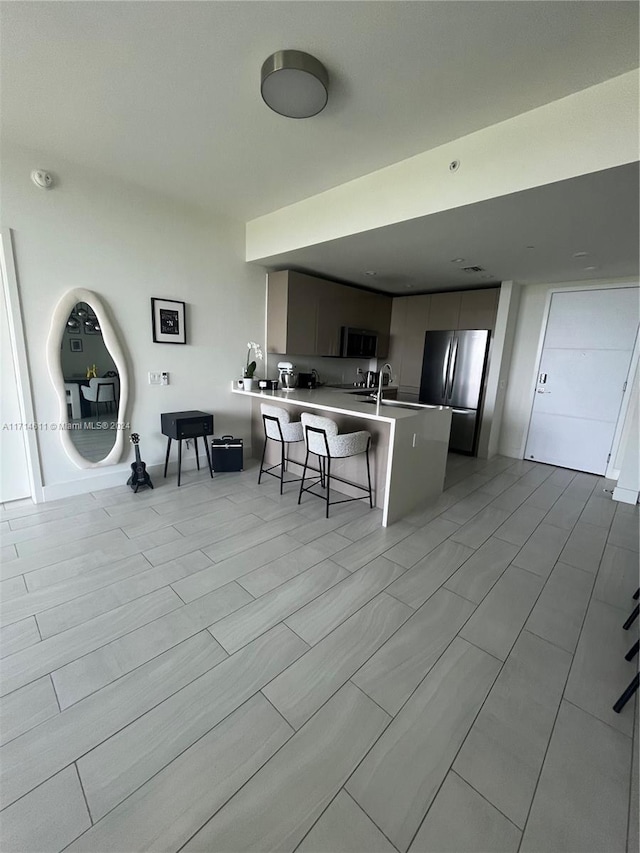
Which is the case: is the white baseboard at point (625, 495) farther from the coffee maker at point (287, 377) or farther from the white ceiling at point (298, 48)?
the coffee maker at point (287, 377)

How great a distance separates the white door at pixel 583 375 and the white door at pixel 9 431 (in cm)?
590

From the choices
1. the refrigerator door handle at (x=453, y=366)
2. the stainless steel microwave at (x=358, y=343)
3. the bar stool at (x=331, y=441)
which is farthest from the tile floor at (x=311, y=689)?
the stainless steel microwave at (x=358, y=343)

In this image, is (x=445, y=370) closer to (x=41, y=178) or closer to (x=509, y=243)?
(x=509, y=243)

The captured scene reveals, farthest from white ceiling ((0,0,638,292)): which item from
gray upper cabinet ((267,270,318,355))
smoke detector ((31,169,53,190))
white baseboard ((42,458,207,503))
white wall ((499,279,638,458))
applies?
white baseboard ((42,458,207,503))

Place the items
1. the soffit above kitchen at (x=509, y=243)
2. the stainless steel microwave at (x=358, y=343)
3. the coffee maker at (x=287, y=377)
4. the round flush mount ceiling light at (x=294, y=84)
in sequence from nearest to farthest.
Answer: the round flush mount ceiling light at (x=294, y=84)
the soffit above kitchen at (x=509, y=243)
the coffee maker at (x=287, y=377)
the stainless steel microwave at (x=358, y=343)

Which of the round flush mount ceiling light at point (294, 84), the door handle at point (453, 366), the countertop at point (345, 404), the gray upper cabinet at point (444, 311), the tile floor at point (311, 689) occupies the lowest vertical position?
the tile floor at point (311, 689)

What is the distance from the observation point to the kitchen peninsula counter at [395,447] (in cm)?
288

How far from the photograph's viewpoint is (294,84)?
1.74 meters

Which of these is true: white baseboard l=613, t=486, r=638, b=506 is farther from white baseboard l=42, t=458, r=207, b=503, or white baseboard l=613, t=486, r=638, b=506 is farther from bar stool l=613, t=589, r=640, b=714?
white baseboard l=42, t=458, r=207, b=503

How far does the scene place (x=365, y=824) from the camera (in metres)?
1.07

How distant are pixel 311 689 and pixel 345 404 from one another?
91.1 inches

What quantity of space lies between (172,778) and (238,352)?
3.78 m

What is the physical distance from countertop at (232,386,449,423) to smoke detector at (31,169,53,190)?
2391 millimetres

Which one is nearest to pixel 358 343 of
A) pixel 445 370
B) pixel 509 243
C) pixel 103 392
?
pixel 445 370
